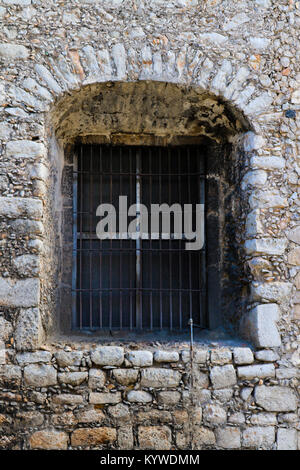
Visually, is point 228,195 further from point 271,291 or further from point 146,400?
point 146,400

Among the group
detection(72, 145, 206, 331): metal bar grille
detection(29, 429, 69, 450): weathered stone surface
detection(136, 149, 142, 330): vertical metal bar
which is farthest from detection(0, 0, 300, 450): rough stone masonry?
detection(136, 149, 142, 330): vertical metal bar

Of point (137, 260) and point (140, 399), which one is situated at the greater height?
point (137, 260)

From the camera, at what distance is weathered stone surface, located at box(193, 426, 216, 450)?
11.1ft

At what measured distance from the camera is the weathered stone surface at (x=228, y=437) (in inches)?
133

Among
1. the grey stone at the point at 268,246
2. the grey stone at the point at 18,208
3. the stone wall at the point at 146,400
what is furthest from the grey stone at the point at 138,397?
the grey stone at the point at 18,208

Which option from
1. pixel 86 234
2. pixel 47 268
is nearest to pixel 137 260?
pixel 86 234

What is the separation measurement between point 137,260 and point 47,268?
30.6 inches

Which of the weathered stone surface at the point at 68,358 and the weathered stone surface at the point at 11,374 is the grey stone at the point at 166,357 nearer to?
the weathered stone surface at the point at 68,358

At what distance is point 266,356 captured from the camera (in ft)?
11.4

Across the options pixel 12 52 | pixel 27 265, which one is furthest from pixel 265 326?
pixel 12 52

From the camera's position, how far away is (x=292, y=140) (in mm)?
3785

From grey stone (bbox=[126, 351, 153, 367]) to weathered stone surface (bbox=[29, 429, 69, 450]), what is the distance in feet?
2.15
